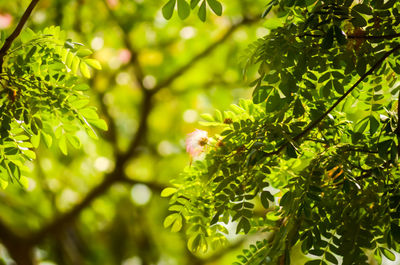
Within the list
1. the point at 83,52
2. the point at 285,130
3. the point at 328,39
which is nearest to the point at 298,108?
the point at 285,130

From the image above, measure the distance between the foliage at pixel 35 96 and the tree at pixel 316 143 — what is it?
346mm

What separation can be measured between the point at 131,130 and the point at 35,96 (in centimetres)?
425

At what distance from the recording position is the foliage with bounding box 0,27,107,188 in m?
1.40

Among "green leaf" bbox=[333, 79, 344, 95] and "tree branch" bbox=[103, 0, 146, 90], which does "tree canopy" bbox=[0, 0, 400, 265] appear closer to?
"green leaf" bbox=[333, 79, 344, 95]

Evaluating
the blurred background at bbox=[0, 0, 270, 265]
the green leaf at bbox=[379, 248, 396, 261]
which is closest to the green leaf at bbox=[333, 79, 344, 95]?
the green leaf at bbox=[379, 248, 396, 261]

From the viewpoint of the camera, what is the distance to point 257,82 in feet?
4.45

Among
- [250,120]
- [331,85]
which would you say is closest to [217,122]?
[250,120]

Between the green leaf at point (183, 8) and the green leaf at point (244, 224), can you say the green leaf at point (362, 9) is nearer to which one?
the green leaf at point (183, 8)

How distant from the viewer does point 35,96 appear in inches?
56.1

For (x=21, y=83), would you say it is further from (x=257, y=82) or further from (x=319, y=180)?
(x=319, y=180)

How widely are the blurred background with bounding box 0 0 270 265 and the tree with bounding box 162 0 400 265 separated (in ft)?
9.05

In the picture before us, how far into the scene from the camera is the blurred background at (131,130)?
14.0 feet

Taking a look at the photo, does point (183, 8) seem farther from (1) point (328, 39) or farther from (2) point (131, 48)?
(2) point (131, 48)

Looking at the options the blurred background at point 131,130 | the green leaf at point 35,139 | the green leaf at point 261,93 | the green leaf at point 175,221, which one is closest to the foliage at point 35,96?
the green leaf at point 35,139
